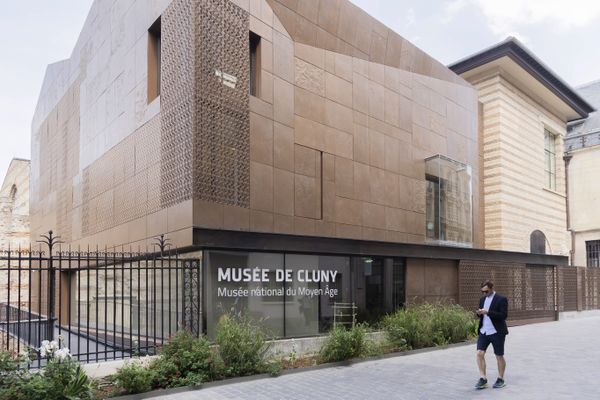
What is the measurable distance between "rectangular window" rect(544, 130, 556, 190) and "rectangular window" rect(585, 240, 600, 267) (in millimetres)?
7869

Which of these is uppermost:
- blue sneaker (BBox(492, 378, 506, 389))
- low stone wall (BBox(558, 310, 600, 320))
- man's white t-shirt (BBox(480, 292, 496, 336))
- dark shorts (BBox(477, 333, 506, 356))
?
man's white t-shirt (BBox(480, 292, 496, 336))

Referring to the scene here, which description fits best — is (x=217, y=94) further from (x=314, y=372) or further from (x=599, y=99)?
(x=599, y=99)

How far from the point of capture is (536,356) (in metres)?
13.0

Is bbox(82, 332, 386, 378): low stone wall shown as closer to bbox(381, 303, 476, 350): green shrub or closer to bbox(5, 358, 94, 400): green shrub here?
bbox(381, 303, 476, 350): green shrub

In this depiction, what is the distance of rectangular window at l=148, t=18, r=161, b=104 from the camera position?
48.8ft

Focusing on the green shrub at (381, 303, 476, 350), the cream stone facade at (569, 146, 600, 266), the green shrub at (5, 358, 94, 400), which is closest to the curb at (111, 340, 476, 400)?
the green shrub at (381, 303, 476, 350)

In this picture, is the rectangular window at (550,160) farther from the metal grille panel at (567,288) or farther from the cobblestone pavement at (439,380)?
the cobblestone pavement at (439,380)

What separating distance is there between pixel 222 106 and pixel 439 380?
26.8 feet

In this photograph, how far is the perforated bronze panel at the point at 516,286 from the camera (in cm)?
1866

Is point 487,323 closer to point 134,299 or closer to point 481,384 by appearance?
point 481,384

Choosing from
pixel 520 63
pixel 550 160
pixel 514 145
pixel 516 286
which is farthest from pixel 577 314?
pixel 520 63

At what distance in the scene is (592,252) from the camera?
35.8 m

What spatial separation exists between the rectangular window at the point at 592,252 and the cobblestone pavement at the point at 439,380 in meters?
24.7

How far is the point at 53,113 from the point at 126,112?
12.1 metres
